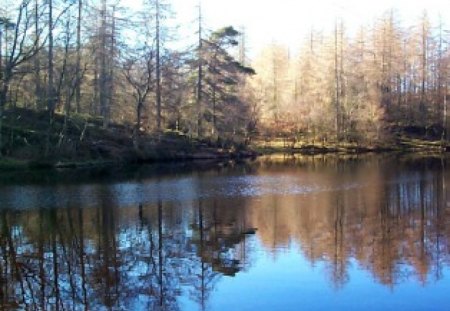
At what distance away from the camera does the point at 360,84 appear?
64938 mm

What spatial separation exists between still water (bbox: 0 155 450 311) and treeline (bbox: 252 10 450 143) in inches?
1398

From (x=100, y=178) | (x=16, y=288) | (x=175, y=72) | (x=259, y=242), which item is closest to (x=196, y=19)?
(x=175, y=72)

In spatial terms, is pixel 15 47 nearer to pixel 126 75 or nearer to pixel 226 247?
pixel 126 75

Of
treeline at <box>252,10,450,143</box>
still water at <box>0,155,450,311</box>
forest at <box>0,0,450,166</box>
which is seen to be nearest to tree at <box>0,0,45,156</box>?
forest at <box>0,0,450,166</box>

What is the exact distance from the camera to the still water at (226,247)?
1115 cm

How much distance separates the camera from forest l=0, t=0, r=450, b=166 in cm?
4456

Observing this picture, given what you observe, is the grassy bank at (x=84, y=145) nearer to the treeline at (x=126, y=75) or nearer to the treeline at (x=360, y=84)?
the treeline at (x=126, y=75)

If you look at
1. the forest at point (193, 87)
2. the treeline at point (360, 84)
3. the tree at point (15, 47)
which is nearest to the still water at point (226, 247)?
the tree at point (15, 47)

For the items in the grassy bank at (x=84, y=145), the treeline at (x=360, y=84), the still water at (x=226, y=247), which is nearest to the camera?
the still water at (x=226, y=247)

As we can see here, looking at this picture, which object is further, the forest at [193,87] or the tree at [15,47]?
the forest at [193,87]

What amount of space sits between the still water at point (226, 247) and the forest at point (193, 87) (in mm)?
16864

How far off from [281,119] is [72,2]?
32.8 m

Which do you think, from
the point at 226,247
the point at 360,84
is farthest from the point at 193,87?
the point at 226,247

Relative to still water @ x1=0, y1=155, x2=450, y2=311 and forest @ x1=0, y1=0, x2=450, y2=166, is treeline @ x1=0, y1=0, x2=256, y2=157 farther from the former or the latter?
still water @ x1=0, y1=155, x2=450, y2=311
